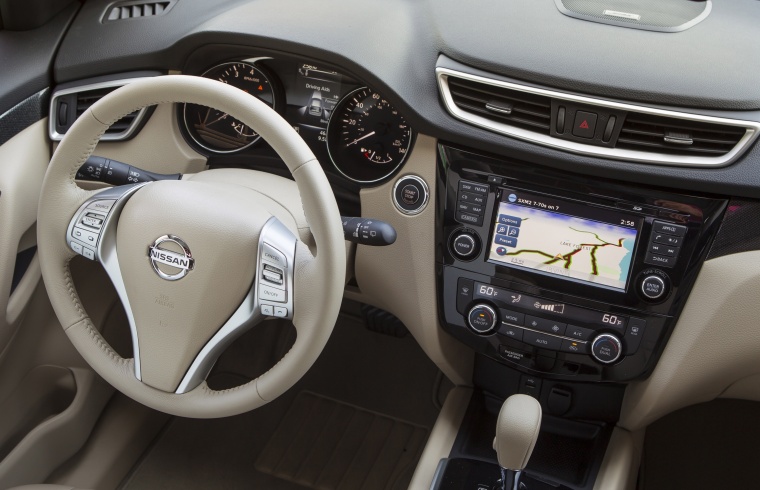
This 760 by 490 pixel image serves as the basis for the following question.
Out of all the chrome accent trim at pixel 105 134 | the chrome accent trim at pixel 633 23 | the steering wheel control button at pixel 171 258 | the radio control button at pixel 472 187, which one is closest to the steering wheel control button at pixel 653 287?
the radio control button at pixel 472 187

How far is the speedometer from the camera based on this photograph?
1.58m

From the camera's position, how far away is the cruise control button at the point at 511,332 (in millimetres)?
1596

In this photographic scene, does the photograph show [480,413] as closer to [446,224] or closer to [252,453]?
[446,224]

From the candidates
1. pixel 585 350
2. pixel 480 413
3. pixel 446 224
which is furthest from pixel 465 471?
pixel 446 224

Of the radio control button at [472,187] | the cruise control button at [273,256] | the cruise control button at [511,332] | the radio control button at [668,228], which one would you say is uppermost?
the cruise control button at [273,256]

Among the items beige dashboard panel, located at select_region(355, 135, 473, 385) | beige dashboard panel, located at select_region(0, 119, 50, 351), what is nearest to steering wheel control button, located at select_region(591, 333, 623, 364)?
beige dashboard panel, located at select_region(355, 135, 473, 385)

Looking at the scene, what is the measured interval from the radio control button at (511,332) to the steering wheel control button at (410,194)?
0.91ft

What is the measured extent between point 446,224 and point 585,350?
13.8 inches

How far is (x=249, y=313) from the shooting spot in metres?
1.33

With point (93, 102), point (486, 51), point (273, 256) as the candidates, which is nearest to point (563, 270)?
point (486, 51)

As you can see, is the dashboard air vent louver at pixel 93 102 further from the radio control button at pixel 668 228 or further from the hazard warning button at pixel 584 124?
the radio control button at pixel 668 228

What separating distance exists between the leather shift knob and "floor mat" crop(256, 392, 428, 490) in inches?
27.9

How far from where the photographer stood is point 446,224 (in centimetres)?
157

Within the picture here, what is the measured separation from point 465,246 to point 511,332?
19 centimetres
